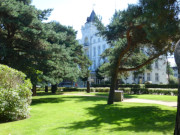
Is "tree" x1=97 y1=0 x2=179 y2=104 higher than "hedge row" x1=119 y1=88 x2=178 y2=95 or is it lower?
higher

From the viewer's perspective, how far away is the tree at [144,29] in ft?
27.0

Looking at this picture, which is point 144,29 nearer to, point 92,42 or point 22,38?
point 22,38

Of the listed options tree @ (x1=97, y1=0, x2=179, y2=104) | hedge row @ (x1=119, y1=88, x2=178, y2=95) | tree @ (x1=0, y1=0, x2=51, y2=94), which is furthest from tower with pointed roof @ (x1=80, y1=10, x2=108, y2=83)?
tree @ (x1=0, y1=0, x2=51, y2=94)

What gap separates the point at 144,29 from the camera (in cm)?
975

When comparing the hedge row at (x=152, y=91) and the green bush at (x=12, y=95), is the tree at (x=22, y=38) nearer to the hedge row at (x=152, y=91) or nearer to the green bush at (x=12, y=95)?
the green bush at (x=12, y=95)

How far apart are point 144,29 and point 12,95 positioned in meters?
7.54

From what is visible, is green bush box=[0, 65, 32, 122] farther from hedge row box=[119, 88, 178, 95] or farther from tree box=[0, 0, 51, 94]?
hedge row box=[119, 88, 178, 95]

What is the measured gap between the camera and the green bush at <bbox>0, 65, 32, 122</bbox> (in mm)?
7730

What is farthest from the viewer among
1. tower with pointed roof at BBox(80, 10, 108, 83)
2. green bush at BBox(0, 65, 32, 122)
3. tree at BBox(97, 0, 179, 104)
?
tower with pointed roof at BBox(80, 10, 108, 83)

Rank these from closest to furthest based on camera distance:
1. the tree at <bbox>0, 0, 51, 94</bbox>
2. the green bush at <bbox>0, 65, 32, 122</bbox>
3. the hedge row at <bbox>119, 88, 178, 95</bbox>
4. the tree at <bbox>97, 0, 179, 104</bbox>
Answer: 1. the green bush at <bbox>0, 65, 32, 122</bbox>
2. the tree at <bbox>97, 0, 179, 104</bbox>
3. the tree at <bbox>0, 0, 51, 94</bbox>
4. the hedge row at <bbox>119, 88, 178, 95</bbox>

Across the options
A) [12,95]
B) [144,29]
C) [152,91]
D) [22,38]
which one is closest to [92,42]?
[152,91]

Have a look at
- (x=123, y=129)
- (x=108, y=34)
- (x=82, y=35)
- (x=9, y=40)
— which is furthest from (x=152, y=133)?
(x=82, y=35)

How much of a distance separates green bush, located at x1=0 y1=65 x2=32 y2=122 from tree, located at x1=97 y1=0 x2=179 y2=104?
681 centimetres

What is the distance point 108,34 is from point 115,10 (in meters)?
1.86
